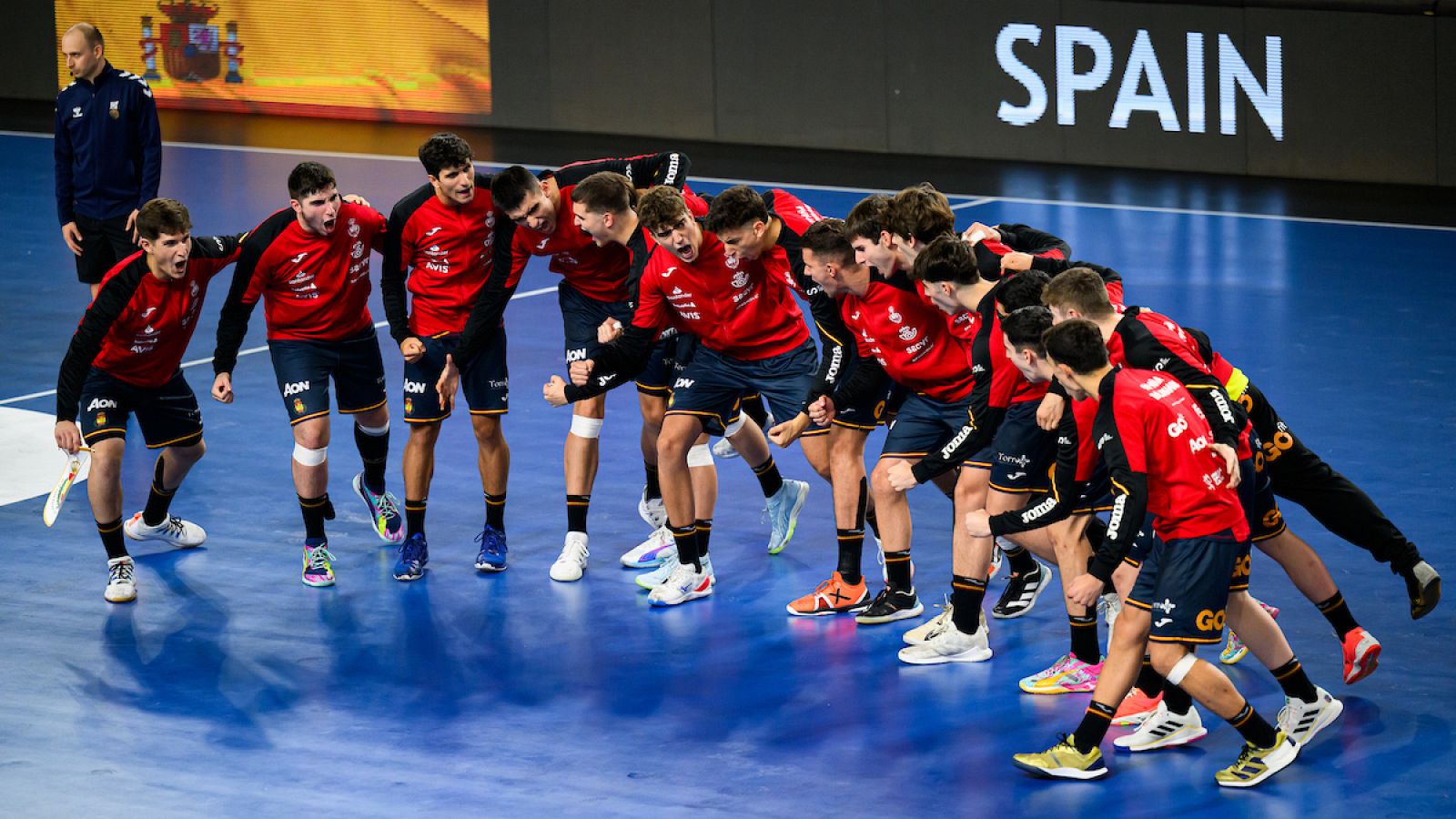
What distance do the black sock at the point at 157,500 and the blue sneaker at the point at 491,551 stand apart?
1.63 m

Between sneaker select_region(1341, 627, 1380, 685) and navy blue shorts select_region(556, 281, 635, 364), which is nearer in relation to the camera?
sneaker select_region(1341, 627, 1380, 685)

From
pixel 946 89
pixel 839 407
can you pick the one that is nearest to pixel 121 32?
pixel 946 89

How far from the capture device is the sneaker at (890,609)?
8.66 metres

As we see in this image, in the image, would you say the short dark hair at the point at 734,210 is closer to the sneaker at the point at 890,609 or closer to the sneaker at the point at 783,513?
the sneaker at the point at 783,513

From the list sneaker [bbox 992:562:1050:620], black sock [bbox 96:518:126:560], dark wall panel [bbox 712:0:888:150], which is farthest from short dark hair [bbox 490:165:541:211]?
dark wall panel [bbox 712:0:888:150]

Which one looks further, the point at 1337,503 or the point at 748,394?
the point at 748,394

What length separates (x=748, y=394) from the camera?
9273 mm

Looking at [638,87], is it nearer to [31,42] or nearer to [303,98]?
[303,98]

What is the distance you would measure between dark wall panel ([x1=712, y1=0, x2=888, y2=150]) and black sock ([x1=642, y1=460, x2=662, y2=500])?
1270cm

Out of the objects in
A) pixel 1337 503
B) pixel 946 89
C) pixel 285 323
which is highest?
pixel 946 89

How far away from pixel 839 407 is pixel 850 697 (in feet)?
4.89

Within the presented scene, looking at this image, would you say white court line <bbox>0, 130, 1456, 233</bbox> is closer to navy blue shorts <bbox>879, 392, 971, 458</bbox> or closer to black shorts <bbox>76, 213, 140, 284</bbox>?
black shorts <bbox>76, 213, 140, 284</bbox>

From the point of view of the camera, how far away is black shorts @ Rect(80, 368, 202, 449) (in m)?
9.17

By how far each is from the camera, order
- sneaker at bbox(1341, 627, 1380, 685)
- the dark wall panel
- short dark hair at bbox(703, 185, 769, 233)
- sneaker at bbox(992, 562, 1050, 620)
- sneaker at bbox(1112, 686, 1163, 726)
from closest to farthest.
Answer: sneaker at bbox(1112, 686, 1163, 726) < sneaker at bbox(1341, 627, 1380, 685) < short dark hair at bbox(703, 185, 769, 233) < sneaker at bbox(992, 562, 1050, 620) < the dark wall panel
